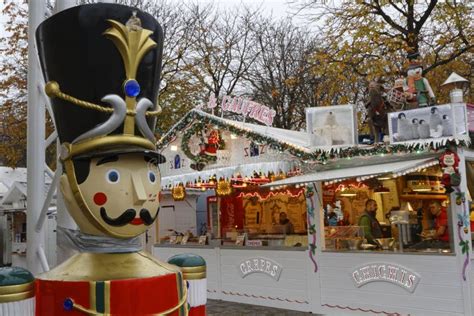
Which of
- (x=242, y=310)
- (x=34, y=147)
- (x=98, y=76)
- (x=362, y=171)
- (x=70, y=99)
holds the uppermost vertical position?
(x=98, y=76)

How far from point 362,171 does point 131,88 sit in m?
5.61

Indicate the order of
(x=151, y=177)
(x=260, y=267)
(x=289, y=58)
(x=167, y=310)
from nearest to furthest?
(x=167, y=310) → (x=151, y=177) → (x=260, y=267) → (x=289, y=58)

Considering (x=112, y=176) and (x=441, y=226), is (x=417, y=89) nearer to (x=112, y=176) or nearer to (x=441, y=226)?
(x=441, y=226)

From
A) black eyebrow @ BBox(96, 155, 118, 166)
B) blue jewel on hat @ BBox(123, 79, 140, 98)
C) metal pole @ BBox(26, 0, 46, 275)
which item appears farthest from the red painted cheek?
metal pole @ BBox(26, 0, 46, 275)

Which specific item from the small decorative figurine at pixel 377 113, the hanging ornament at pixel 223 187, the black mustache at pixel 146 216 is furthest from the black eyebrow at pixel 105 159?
the hanging ornament at pixel 223 187

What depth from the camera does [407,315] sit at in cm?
862

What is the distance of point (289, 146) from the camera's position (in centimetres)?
987

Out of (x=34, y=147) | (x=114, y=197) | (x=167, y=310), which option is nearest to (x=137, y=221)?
(x=114, y=197)

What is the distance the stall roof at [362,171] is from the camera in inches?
318

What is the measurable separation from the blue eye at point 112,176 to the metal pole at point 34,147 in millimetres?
1656

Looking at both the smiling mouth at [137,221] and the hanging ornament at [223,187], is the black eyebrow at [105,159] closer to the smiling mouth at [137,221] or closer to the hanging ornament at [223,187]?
the smiling mouth at [137,221]

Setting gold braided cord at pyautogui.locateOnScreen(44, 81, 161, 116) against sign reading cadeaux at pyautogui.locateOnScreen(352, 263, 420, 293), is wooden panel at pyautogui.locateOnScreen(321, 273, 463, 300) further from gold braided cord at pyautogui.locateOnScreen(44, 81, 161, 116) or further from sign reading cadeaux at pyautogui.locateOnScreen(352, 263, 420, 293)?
gold braided cord at pyautogui.locateOnScreen(44, 81, 161, 116)

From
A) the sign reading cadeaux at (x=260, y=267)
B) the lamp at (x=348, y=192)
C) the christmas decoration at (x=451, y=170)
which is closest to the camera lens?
the christmas decoration at (x=451, y=170)

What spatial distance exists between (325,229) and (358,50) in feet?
25.4
